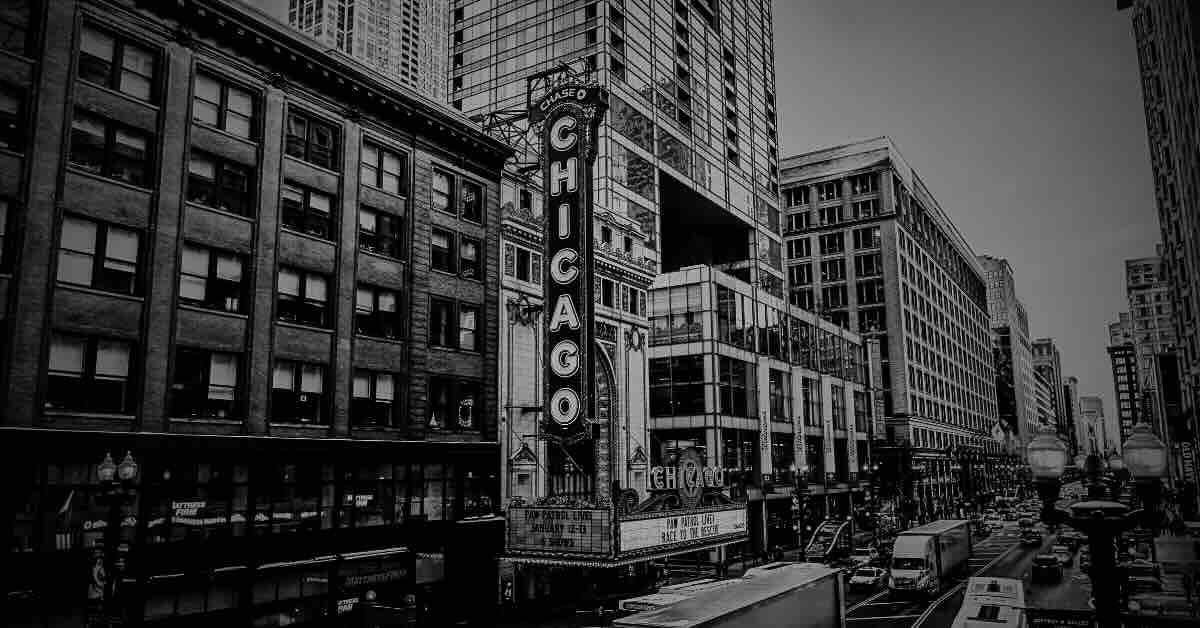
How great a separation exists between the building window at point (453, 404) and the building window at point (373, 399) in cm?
237

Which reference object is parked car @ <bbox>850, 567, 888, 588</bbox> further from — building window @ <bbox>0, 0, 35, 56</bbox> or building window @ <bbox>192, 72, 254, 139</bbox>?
building window @ <bbox>0, 0, 35, 56</bbox>

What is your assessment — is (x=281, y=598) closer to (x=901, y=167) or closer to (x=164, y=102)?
(x=164, y=102)

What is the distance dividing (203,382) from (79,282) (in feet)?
17.9

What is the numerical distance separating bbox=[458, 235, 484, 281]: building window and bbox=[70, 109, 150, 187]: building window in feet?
52.2

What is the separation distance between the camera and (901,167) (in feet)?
424

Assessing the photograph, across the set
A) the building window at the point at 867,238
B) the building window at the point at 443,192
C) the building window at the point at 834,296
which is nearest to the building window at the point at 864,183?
the building window at the point at 867,238

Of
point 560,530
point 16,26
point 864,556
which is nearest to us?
point 16,26

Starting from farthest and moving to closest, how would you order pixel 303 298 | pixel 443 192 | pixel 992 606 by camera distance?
1. pixel 443 192
2. pixel 303 298
3. pixel 992 606

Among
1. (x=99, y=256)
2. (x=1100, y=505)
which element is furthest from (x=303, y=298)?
(x=1100, y=505)

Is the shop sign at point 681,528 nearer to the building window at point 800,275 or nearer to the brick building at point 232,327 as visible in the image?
the brick building at point 232,327

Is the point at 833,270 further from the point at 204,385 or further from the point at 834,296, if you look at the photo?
the point at 204,385

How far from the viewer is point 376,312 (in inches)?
1446

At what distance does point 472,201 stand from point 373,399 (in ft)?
40.9

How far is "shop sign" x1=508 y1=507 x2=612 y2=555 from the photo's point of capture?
30.8 metres
